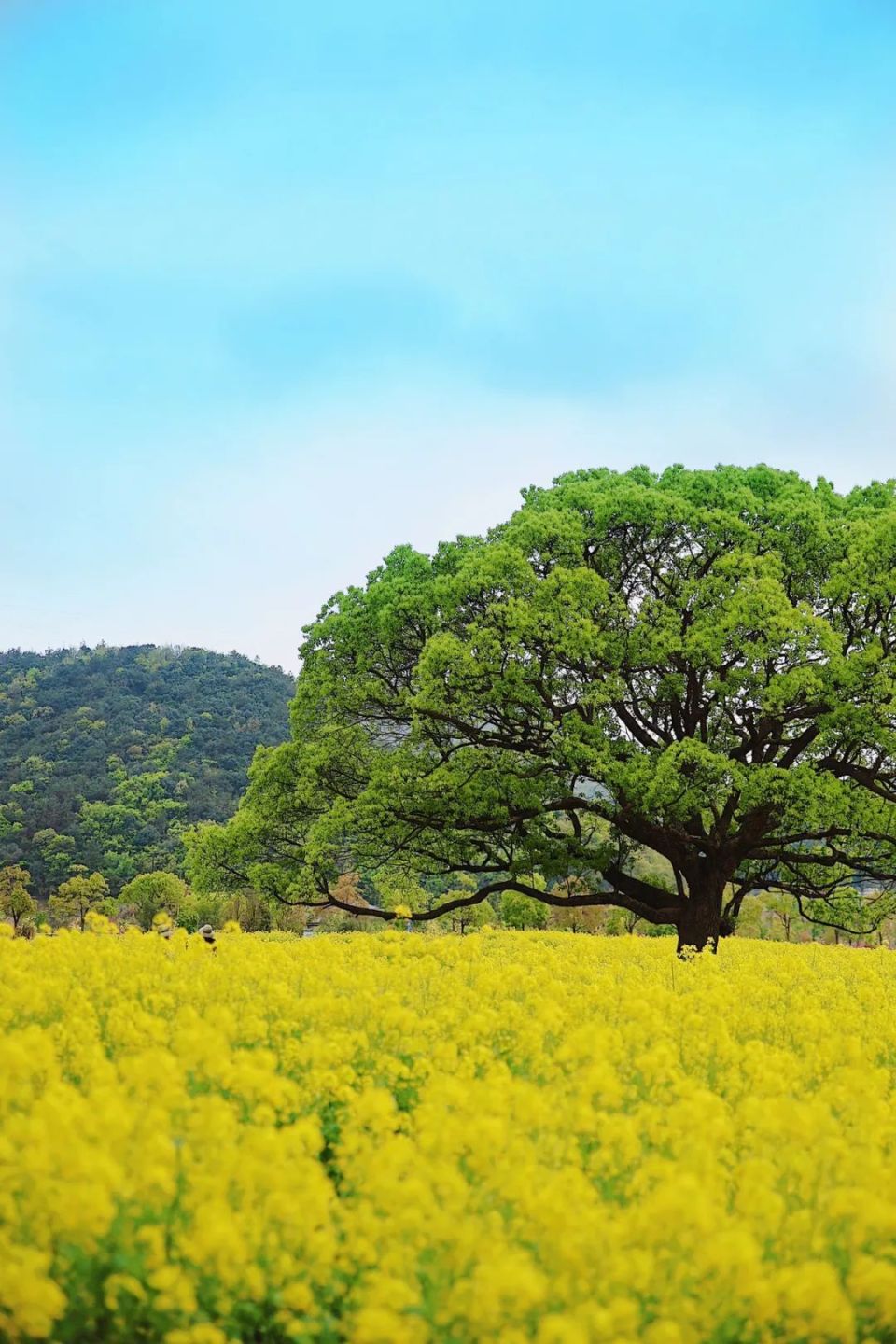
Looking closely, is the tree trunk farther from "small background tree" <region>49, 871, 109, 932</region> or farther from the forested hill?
the forested hill

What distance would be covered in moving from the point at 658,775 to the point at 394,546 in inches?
307

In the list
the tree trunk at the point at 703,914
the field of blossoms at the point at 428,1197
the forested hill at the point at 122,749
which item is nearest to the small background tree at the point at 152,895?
the forested hill at the point at 122,749

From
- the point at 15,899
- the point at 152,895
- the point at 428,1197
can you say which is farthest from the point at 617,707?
the point at 15,899

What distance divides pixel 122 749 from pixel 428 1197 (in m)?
84.8

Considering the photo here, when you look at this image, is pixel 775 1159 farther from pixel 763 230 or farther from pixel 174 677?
pixel 174 677

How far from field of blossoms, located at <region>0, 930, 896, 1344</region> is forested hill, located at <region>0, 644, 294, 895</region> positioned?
213 ft

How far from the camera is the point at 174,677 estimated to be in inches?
4053

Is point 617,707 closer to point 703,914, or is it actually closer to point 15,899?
point 703,914

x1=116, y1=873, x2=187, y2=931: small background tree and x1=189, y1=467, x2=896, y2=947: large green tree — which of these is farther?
x1=116, y1=873, x2=187, y2=931: small background tree

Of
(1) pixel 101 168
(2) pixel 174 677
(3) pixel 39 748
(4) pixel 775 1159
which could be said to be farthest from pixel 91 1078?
(2) pixel 174 677

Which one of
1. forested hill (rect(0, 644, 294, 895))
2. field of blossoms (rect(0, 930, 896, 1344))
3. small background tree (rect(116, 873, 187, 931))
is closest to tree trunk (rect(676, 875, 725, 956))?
field of blossoms (rect(0, 930, 896, 1344))

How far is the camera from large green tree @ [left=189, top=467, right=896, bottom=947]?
17.1 meters

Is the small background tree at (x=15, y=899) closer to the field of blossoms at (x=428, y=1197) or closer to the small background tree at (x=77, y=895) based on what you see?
the small background tree at (x=77, y=895)

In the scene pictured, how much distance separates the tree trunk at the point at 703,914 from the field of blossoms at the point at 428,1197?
1400 centimetres
